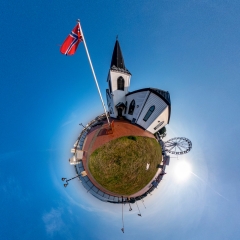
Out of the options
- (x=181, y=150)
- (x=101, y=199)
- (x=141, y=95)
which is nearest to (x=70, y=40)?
(x=141, y=95)

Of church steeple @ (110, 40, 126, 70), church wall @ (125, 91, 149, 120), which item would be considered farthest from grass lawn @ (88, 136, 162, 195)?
church steeple @ (110, 40, 126, 70)

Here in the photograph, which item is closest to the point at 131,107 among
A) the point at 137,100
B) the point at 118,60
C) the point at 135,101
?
the point at 135,101

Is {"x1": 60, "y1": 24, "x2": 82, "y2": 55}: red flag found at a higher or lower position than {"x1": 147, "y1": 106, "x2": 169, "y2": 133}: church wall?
higher

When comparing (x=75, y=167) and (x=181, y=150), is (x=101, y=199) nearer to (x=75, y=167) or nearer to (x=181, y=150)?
(x=75, y=167)

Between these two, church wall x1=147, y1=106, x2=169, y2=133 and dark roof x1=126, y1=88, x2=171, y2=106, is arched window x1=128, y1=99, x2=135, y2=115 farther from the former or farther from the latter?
church wall x1=147, y1=106, x2=169, y2=133

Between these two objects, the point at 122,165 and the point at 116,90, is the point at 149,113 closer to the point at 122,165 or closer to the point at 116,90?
the point at 116,90

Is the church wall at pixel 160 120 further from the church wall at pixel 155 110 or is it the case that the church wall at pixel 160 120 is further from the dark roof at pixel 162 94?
the dark roof at pixel 162 94
